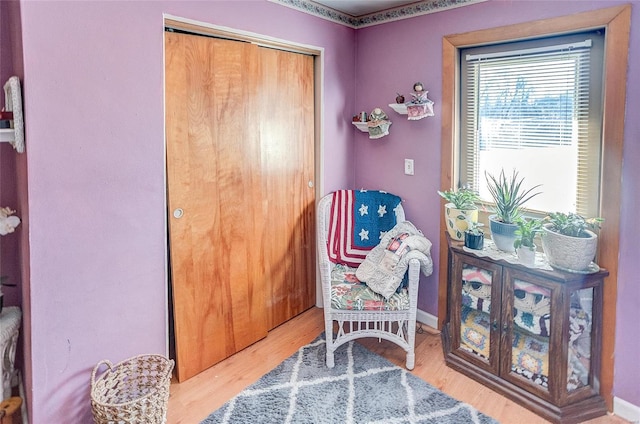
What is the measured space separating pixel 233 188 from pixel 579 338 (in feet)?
6.61

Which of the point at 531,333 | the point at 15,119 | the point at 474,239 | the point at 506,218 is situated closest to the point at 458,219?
the point at 474,239

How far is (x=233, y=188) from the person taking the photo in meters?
2.52

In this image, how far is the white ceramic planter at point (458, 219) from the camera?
97.9 inches

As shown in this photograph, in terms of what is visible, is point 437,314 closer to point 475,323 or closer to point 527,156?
point 475,323

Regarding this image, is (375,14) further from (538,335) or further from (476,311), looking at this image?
(538,335)

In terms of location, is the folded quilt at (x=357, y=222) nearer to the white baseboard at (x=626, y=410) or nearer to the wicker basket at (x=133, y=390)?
the wicker basket at (x=133, y=390)

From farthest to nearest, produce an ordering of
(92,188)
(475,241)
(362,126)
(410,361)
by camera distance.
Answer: (362,126)
(410,361)
(475,241)
(92,188)

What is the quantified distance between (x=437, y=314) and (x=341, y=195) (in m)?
1.08

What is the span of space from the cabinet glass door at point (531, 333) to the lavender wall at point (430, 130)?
0.34 meters

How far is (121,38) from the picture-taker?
1883mm

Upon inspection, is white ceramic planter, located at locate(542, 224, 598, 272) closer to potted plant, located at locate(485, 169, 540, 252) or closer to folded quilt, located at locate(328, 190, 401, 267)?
potted plant, located at locate(485, 169, 540, 252)

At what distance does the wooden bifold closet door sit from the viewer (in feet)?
7.41

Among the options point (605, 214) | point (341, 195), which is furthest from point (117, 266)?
point (605, 214)

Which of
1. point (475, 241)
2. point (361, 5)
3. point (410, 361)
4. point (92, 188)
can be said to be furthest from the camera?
point (361, 5)
